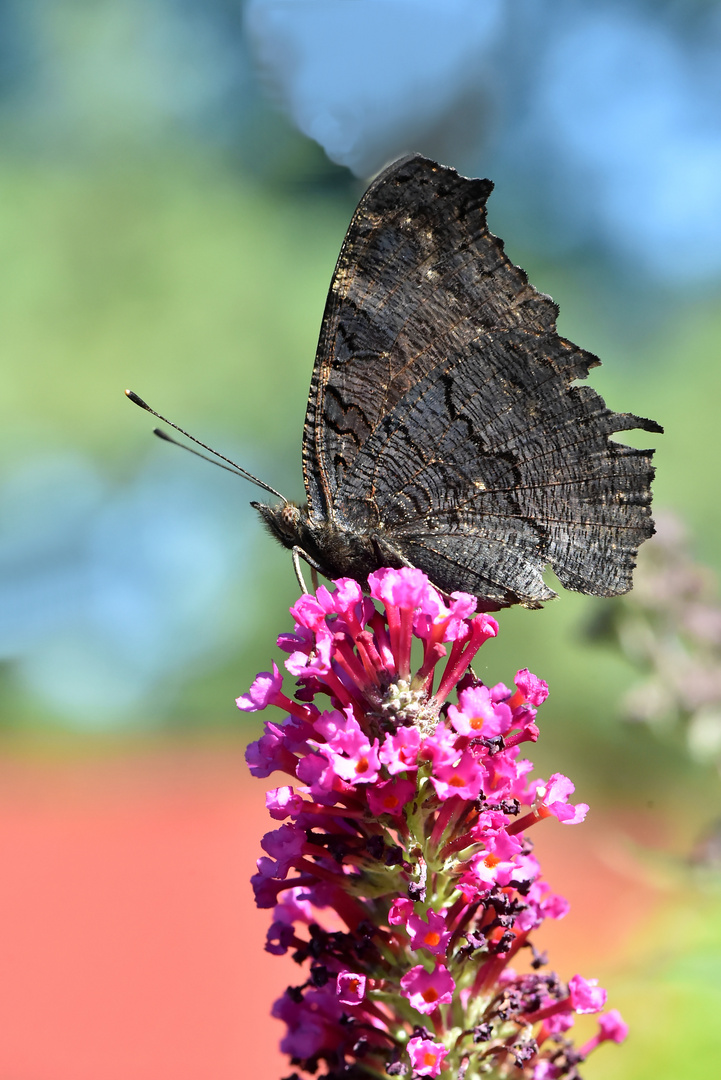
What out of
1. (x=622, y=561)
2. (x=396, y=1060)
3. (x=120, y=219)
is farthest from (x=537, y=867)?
(x=120, y=219)

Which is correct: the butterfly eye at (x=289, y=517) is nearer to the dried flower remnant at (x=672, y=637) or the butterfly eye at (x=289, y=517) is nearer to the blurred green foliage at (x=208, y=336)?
the dried flower remnant at (x=672, y=637)

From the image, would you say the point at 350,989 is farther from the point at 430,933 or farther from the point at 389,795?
the point at 389,795

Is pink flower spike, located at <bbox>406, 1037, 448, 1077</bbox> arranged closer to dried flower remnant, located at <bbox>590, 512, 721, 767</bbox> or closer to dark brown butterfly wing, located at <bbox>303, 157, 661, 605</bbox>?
dark brown butterfly wing, located at <bbox>303, 157, 661, 605</bbox>

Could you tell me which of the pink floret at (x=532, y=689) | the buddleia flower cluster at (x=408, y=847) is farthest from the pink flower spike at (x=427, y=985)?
the pink floret at (x=532, y=689)

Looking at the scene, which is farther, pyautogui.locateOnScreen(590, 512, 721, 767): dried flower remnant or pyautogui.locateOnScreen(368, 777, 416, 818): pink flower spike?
pyautogui.locateOnScreen(590, 512, 721, 767): dried flower remnant

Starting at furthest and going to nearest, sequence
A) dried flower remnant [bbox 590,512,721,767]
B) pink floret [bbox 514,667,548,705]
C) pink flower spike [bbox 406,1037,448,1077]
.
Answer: dried flower remnant [bbox 590,512,721,767], pink floret [bbox 514,667,548,705], pink flower spike [bbox 406,1037,448,1077]

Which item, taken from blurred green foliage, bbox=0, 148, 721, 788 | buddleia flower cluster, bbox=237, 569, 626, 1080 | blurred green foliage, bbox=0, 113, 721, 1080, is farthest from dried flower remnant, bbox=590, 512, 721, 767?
blurred green foliage, bbox=0, 148, 721, 788

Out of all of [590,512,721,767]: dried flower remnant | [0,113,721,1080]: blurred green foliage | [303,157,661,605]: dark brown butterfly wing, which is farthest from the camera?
[0,113,721,1080]: blurred green foliage

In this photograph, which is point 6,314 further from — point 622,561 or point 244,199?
point 622,561
